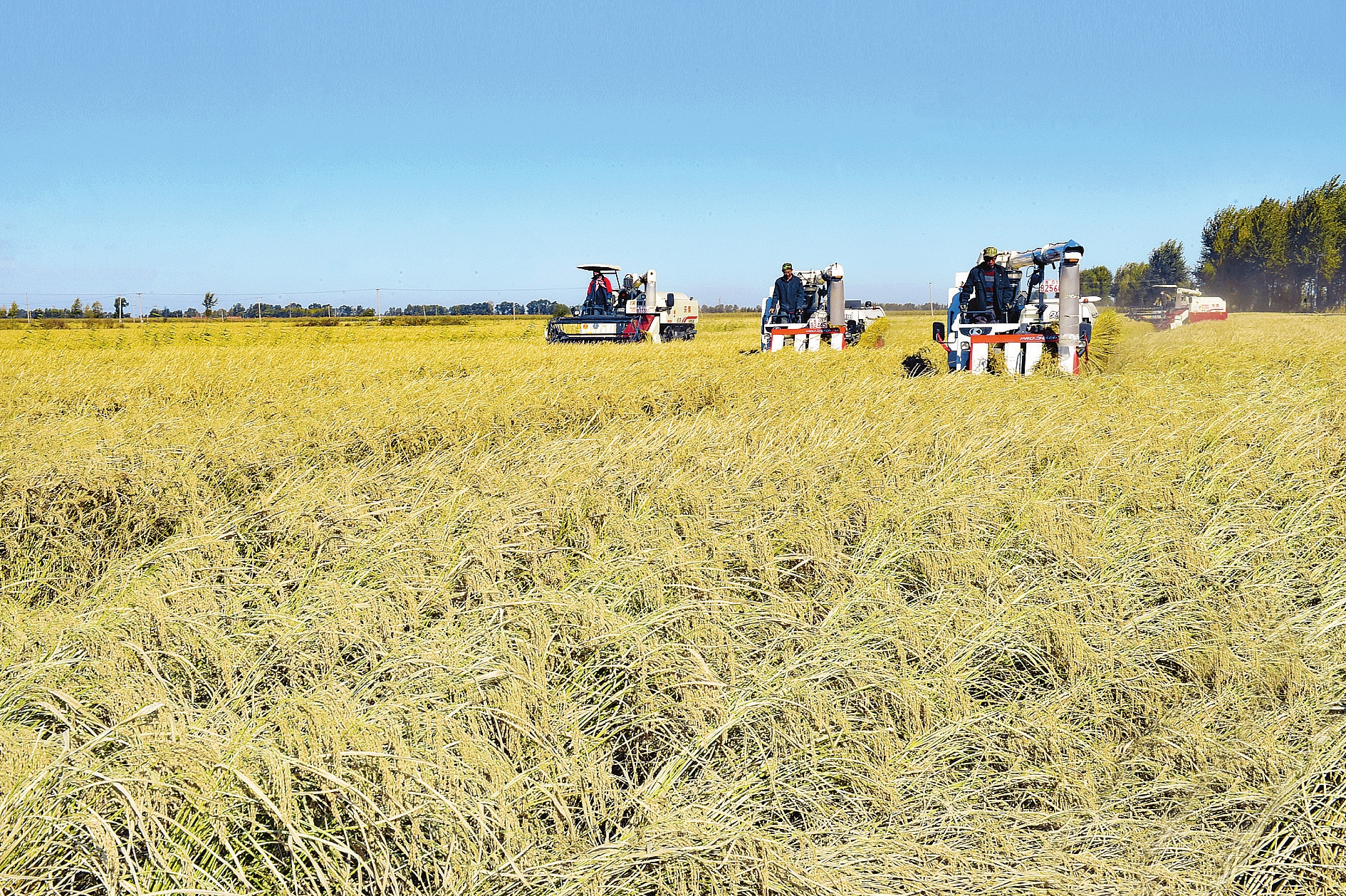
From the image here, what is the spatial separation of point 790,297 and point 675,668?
599 inches

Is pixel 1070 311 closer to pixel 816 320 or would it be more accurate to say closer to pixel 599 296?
pixel 816 320

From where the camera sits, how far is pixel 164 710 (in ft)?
6.59

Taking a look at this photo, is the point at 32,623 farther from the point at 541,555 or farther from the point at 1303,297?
the point at 1303,297

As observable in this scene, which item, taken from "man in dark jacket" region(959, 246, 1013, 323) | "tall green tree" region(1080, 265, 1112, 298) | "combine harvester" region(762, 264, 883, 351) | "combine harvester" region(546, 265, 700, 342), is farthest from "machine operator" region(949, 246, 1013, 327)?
"tall green tree" region(1080, 265, 1112, 298)

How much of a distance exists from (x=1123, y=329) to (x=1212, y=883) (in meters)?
11.5

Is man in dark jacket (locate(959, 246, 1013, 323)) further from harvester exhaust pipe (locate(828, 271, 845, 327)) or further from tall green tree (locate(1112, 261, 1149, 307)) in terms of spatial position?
tall green tree (locate(1112, 261, 1149, 307))

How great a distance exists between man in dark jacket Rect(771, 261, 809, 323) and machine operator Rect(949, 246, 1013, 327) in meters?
4.89

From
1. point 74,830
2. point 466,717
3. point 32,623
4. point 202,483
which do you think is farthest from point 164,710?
point 202,483

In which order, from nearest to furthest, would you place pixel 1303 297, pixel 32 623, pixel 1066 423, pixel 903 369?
pixel 32 623 < pixel 1066 423 < pixel 903 369 < pixel 1303 297

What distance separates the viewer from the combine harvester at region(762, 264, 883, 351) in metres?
16.1

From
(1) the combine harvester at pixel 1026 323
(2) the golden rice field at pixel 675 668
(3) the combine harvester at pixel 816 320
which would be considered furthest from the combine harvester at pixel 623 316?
(2) the golden rice field at pixel 675 668

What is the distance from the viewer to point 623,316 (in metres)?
22.7

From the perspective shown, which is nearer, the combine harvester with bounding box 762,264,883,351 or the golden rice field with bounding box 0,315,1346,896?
the golden rice field with bounding box 0,315,1346,896

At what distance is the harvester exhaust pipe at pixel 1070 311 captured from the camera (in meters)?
10.6
